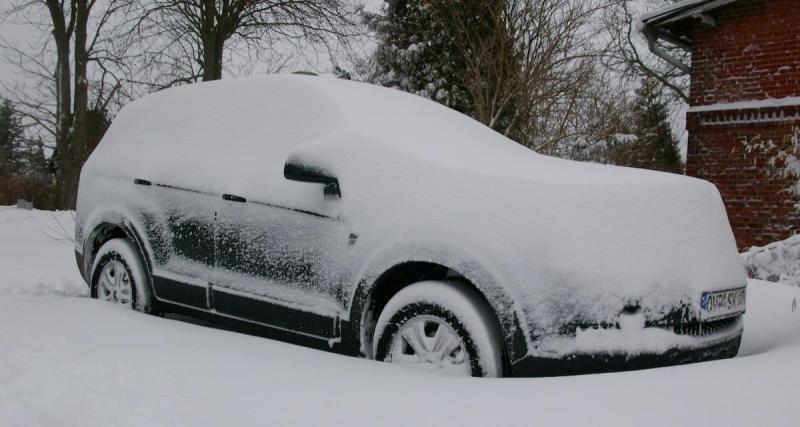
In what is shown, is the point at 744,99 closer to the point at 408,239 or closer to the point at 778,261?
the point at 778,261

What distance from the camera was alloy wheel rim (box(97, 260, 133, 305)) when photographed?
4.78 meters

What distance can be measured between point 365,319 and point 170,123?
226 centimetres

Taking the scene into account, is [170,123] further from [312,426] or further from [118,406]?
[312,426]

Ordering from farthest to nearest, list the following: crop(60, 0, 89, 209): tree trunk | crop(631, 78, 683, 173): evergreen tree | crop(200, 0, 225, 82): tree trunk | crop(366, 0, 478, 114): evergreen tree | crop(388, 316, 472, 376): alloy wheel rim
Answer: crop(631, 78, 683, 173): evergreen tree < crop(60, 0, 89, 209): tree trunk < crop(366, 0, 478, 114): evergreen tree < crop(200, 0, 225, 82): tree trunk < crop(388, 316, 472, 376): alloy wheel rim

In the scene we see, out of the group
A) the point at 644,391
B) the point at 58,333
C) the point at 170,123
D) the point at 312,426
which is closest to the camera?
the point at 312,426

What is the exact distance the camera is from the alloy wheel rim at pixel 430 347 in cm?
315

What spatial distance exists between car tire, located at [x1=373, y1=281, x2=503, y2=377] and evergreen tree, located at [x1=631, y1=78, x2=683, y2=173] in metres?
33.4

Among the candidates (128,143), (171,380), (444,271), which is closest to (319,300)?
(444,271)

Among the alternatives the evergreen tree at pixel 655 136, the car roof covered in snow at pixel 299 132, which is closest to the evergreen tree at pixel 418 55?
the car roof covered in snow at pixel 299 132

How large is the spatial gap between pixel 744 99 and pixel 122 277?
354 inches

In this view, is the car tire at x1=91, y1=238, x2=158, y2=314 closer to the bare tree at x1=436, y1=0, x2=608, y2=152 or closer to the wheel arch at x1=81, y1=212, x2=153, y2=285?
the wheel arch at x1=81, y1=212, x2=153, y2=285

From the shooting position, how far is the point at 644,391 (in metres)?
2.61

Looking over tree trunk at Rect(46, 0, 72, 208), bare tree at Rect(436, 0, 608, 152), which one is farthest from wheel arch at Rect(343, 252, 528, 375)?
tree trunk at Rect(46, 0, 72, 208)

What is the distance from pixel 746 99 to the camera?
10.2 meters
